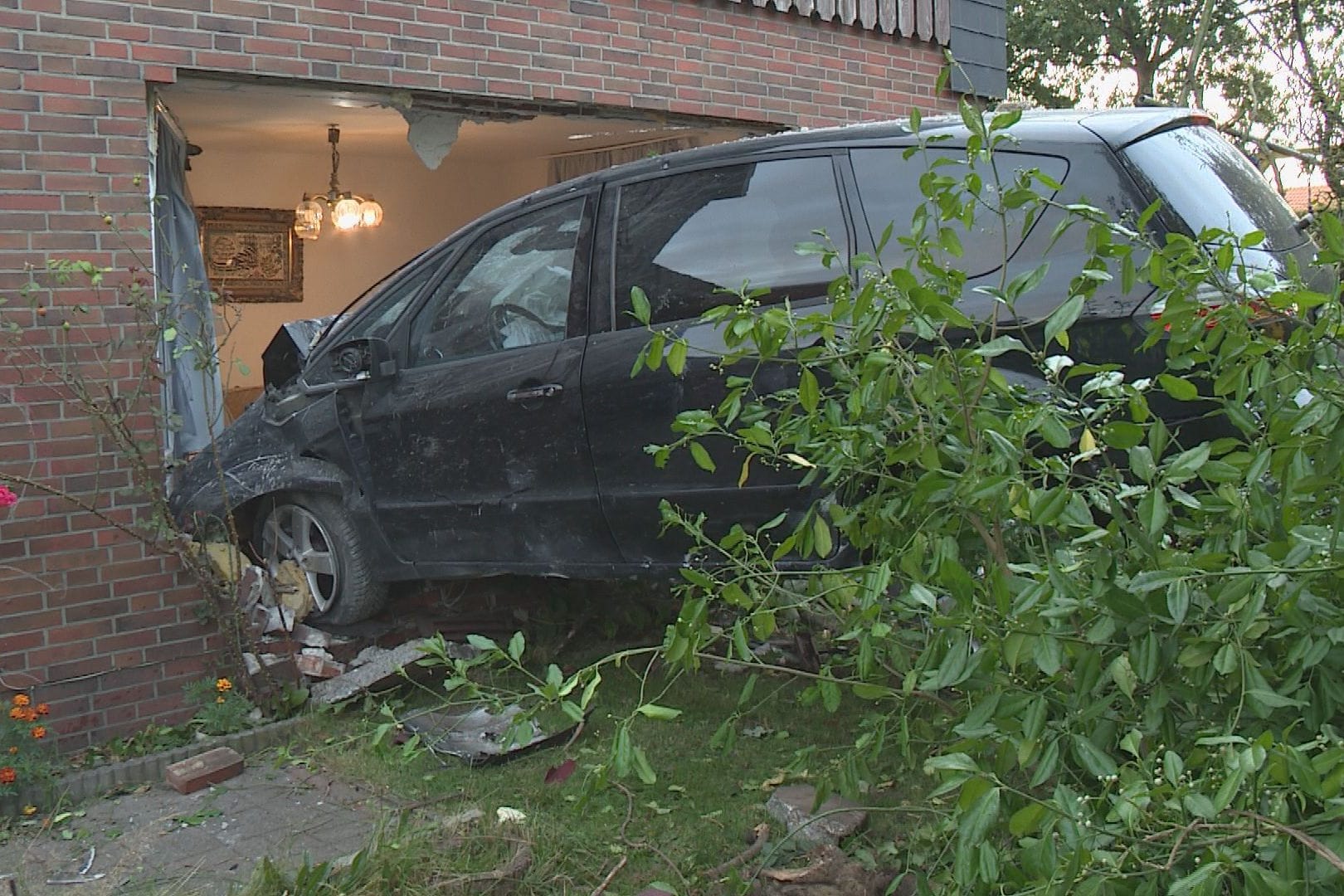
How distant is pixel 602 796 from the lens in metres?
4.59

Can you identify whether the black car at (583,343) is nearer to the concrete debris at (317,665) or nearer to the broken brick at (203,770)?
the concrete debris at (317,665)

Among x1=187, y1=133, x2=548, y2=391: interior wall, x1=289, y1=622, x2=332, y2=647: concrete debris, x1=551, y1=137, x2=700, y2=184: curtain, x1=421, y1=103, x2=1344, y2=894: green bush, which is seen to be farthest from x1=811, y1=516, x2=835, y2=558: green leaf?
x1=187, y1=133, x2=548, y2=391: interior wall

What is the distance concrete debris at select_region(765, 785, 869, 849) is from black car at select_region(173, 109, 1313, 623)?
1003 millimetres

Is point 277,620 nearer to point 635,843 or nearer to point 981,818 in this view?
point 635,843

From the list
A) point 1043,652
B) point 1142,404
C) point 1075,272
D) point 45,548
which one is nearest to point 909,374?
point 1142,404

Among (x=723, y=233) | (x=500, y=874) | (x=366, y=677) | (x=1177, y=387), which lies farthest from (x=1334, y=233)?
(x=366, y=677)

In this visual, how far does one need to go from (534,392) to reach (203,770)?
1928 millimetres

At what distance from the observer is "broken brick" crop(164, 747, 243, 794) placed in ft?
16.4

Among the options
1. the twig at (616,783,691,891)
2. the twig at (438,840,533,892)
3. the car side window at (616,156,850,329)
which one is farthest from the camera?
the car side window at (616,156,850,329)

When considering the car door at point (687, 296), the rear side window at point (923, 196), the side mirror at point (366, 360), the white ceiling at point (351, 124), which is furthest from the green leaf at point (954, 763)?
the white ceiling at point (351, 124)

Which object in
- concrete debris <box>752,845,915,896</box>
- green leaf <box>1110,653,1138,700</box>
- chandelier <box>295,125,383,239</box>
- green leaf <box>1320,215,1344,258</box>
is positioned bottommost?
concrete debris <box>752,845,915,896</box>

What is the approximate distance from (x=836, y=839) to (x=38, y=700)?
3331 mm

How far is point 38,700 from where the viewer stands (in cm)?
531

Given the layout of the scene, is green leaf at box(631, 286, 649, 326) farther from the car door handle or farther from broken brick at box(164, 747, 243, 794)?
broken brick at box(164, 747, 243, 794)
